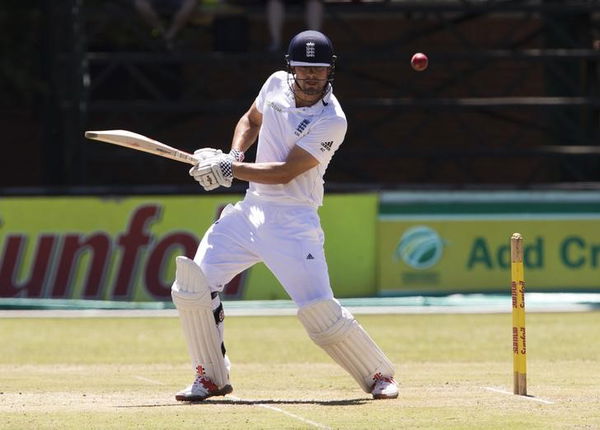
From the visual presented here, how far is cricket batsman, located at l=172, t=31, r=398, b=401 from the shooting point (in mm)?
8148

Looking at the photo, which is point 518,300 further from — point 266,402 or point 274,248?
point 266,402

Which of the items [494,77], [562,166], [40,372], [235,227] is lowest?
[40,372]

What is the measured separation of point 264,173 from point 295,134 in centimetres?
30

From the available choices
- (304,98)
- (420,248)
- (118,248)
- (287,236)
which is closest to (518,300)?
(287,236)

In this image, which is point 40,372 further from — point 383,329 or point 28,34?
point 28,34

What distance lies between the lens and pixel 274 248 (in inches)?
324

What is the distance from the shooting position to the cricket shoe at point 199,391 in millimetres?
8211

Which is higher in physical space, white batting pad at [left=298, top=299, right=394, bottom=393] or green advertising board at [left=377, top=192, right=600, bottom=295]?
green advertising board at [left=377, top=192, right=600, bottom=295]

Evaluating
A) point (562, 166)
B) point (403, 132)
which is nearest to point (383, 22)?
point (403, 132)

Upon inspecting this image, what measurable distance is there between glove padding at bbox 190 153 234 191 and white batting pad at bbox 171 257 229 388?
0.49 metres

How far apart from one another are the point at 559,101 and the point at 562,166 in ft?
5.50

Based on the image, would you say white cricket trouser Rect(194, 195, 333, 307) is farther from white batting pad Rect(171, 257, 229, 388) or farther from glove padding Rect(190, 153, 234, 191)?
glove padding Rect(190, 153, 234, 191)

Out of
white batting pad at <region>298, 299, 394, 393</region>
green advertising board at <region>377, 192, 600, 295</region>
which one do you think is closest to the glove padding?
white batting pad at <region>298, 299, 394, 393</region>

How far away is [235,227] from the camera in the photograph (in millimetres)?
8359
